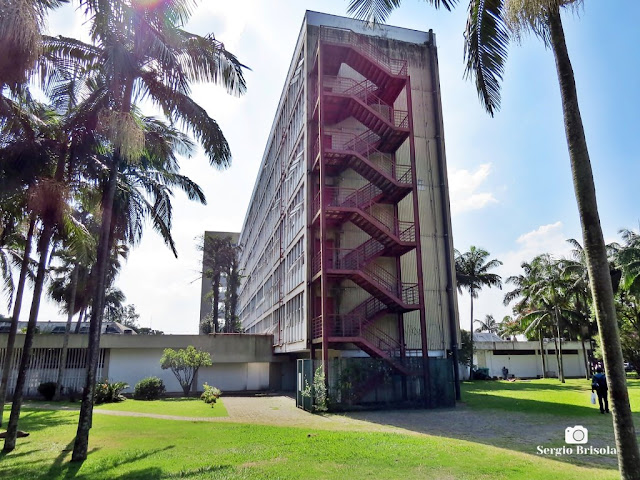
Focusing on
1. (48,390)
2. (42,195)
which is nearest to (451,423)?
(42,195)

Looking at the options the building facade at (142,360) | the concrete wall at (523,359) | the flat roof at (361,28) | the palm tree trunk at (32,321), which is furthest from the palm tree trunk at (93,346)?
the concrete wall at (523,359)

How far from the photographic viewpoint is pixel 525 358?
5488 cm

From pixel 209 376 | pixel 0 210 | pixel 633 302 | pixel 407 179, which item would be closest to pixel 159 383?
pixel 209 376

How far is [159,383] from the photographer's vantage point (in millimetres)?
28719

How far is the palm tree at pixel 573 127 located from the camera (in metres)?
5.83

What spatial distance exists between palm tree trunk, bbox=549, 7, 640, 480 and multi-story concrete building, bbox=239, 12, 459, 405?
1475cm

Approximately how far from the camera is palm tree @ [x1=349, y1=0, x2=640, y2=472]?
5832mm

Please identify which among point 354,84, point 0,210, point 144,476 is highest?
point 354,84

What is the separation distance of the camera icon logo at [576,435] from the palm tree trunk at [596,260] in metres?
6.84

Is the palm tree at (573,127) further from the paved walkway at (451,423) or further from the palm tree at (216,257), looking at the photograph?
the palm tree at (216,257)

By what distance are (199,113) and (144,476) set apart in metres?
8.52

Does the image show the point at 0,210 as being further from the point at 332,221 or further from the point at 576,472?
the point at 576,472

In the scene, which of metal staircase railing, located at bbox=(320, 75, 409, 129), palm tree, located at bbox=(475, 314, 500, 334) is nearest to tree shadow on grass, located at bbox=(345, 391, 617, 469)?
metal staircase railing, located at bbox=(320, 75, 409, 129)

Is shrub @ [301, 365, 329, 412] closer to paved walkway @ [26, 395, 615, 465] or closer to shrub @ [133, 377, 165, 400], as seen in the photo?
paved walkway @ [26, 395, 615, 465]
